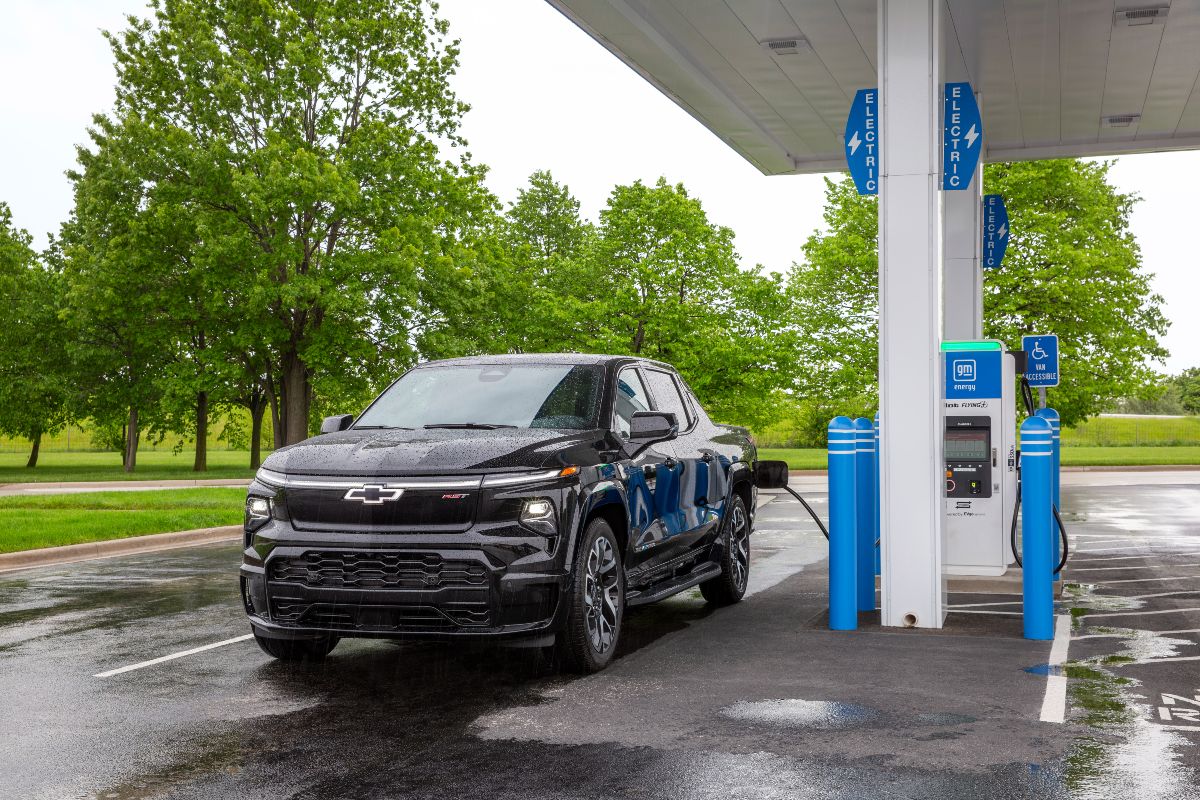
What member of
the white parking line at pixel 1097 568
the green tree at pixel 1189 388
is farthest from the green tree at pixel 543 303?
the green tree at pixel 1189 388

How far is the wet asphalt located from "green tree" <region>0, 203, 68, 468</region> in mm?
37233

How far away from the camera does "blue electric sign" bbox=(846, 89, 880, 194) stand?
10.5 m

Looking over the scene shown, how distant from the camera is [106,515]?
18047 mm

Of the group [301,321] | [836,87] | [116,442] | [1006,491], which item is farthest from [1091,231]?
[116,442]

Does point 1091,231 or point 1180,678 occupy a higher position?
point 1091,231

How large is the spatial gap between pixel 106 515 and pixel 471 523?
13541 millimetres

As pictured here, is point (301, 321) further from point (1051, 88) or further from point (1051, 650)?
point (1051, 650)

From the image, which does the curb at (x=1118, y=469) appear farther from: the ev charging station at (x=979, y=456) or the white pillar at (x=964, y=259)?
the ev charging station at (x=979, y=456)

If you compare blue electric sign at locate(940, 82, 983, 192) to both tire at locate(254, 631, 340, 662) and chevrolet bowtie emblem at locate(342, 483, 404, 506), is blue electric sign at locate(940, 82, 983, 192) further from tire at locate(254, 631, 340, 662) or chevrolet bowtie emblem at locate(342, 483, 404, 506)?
tire at locate(254, 631, 340, 662)

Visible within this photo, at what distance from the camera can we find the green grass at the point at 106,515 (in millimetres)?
15117

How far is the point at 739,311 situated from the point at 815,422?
30859mm

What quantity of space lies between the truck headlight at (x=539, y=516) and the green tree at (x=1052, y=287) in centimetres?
3276

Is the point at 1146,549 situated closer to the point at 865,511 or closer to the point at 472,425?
the point at 865,511

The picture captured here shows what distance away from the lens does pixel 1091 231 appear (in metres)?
39.2
